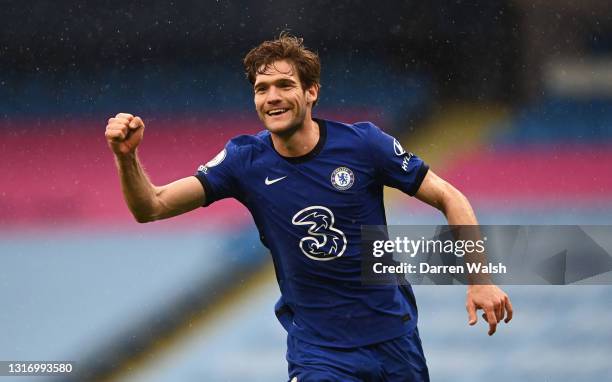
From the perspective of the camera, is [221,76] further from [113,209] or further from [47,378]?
[47,378]

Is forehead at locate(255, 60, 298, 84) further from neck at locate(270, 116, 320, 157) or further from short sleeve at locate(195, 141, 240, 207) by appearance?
short sleeve at locate(195, 141, 240, 207)

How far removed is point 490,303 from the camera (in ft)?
13.9

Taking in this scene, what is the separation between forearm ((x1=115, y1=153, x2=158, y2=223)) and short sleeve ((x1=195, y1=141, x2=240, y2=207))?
0.27 metres

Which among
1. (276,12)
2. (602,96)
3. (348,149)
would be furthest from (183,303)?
(348,149)

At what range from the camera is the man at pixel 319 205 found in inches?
176

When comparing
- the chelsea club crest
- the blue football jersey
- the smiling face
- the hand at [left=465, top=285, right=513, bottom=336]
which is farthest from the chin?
the hand at [left=465, top=285, right=513, bottom=336]

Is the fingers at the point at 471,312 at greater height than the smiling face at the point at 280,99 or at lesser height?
lesser

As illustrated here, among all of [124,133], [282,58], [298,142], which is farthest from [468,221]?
[124,133]

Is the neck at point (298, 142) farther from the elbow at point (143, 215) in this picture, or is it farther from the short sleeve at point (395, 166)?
the elbow at point (143, 215)

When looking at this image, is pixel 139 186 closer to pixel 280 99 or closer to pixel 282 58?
pixel 280 99

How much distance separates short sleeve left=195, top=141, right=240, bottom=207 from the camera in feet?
14.9

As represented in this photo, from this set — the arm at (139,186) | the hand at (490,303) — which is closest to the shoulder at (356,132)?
the arm at (139,186)

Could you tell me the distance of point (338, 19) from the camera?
24.8ft

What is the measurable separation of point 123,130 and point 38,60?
4132mm
